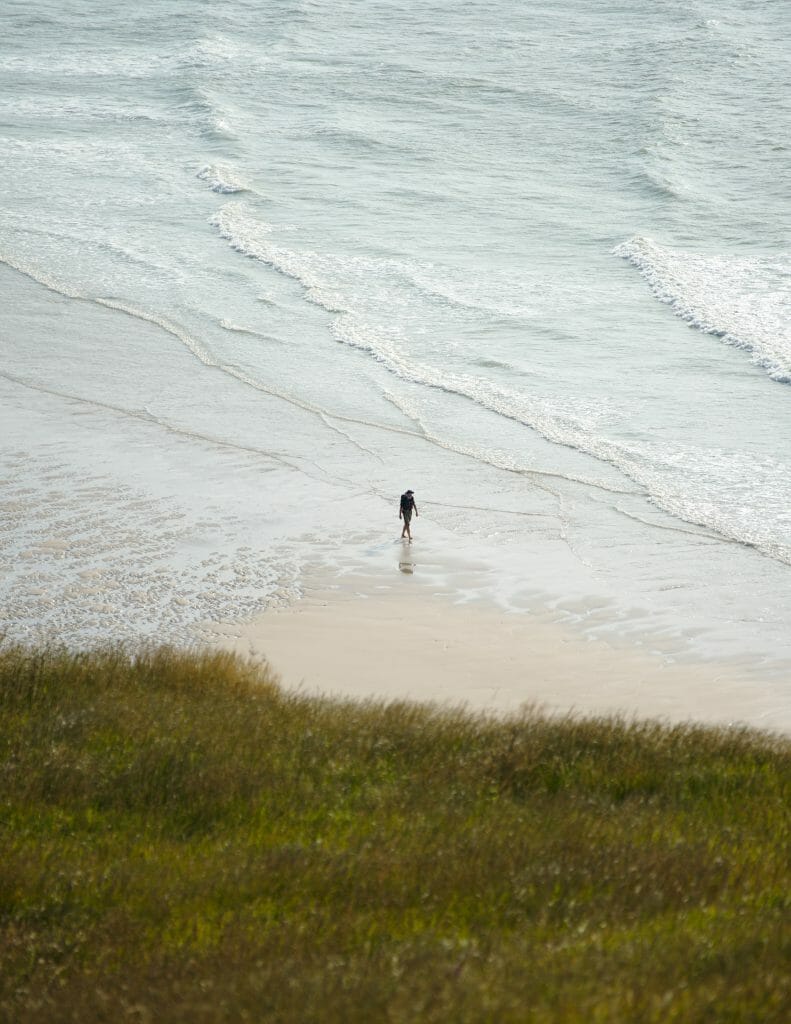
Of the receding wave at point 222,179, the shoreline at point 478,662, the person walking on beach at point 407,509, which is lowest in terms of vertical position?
the shoreline at point 478,662

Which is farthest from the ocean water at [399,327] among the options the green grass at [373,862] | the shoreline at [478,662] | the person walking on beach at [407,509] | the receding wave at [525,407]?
the green grass at [373,862]

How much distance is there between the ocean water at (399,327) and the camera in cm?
1770

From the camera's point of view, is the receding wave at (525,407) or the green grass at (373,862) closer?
the green grass at (373,862)

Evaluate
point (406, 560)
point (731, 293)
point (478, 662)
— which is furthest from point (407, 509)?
point (731, 293)

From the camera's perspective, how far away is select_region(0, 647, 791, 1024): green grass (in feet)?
14.8

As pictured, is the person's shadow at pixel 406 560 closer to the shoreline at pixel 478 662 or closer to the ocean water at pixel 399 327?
the ocean water at pixel 399 327

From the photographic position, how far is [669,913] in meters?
5.62

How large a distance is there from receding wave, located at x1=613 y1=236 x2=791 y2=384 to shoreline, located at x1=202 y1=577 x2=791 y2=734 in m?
14.2

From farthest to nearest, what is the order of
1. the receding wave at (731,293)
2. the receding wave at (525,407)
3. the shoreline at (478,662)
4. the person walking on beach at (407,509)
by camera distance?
the receding wave at (731,293), the receding wave at (525,407), the person walking on beach at (407,509), the shoreline at (478,662)

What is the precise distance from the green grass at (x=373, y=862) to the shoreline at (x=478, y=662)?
389 centimetres

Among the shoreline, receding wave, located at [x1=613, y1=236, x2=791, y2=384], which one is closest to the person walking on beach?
the shoreline

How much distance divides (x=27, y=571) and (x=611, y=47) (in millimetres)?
57827

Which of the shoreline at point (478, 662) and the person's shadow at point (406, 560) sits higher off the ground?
the person's shadow at point (406, 560)

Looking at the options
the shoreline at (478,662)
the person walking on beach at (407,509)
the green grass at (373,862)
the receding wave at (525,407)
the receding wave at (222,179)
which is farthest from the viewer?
the receding wave at (222,179)
